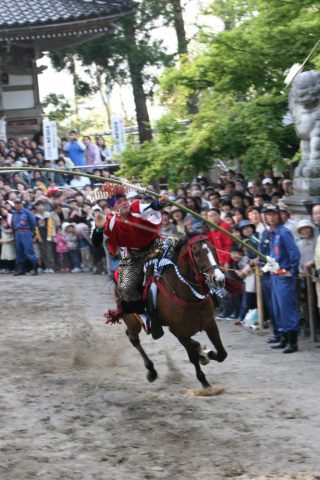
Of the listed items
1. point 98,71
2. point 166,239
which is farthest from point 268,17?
point 98,71

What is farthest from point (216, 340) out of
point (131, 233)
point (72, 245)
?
point (72, 245)

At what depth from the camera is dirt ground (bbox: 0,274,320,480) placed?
7.70 metres

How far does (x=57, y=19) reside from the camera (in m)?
24.9

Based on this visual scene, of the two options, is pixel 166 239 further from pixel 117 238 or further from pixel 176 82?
pixel 176 82

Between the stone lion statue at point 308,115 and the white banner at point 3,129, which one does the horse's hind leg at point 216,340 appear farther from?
the white banner at point 3,129

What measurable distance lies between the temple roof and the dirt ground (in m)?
12.0

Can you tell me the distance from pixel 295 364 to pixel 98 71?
632 inches

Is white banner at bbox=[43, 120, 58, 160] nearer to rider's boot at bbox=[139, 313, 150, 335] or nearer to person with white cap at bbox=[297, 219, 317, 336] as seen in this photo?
person with white cap at bbox=[297, 219, 317, 336]

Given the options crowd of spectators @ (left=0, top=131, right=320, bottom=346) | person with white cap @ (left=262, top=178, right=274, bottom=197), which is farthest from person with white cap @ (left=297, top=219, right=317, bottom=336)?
person with white cap @ (left=262, top=178, right=274, bottom=197)

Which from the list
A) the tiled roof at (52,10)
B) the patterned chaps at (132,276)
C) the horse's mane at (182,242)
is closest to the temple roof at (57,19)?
the tiled roof at (52,10)

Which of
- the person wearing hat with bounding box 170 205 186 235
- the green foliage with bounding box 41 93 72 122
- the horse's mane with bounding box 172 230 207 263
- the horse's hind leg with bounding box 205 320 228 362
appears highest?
the green foliage with bounding box 41 93 72 122

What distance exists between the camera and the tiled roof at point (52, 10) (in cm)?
2458

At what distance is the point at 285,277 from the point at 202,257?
2522 mm

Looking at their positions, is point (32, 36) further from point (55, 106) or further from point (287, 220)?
point (287, 220)
